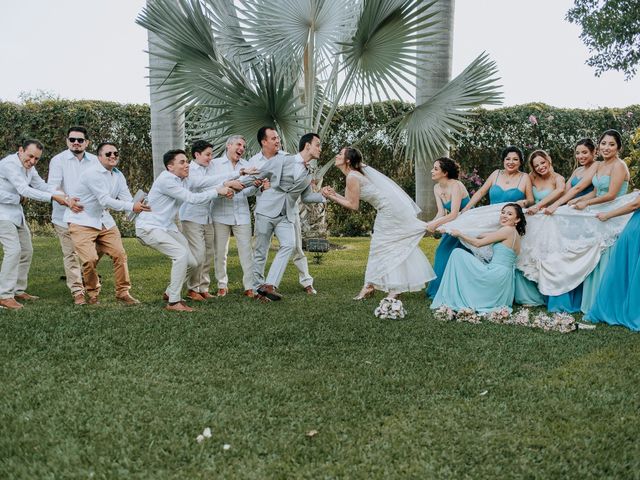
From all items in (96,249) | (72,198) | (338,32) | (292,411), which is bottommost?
(292,411)

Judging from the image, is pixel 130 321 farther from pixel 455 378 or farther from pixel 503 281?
pixel 503 281

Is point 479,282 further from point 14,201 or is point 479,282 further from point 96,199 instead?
point 14,201

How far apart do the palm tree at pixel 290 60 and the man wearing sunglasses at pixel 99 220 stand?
136cm

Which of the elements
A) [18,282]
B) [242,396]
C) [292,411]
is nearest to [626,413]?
[292,411]

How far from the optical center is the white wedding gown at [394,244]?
24.0ft

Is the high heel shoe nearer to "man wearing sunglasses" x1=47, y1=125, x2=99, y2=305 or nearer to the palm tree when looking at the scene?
the palm tree

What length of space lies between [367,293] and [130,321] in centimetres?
283

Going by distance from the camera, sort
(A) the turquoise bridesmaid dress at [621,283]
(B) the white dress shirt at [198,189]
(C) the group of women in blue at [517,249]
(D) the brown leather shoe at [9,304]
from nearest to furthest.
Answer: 1. (A) the turquoise bridesmaid dress at [621,283]
2. (C) the group of women in blue at [517,249]
3. (D) the brown leather shoe at [9,304]
4. (B) the white dress shirt at [198,189]

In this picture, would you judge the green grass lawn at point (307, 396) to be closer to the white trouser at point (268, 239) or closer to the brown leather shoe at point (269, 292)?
the brown leather shoe at point (269, 292)

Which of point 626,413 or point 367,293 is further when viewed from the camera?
point 367,293

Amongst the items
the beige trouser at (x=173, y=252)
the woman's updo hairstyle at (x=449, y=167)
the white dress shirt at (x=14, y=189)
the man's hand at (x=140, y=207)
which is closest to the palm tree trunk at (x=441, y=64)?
the woman's updo hairstyle at (x=449, y=167)

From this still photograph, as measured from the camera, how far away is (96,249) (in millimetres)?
7273

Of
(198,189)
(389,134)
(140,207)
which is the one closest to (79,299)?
(140,207)

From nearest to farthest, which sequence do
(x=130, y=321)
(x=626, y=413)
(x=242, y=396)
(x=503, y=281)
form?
(x=626, y=413)
(x=242, y=396)
(x=130, y=321)
(x=503, y=281)
